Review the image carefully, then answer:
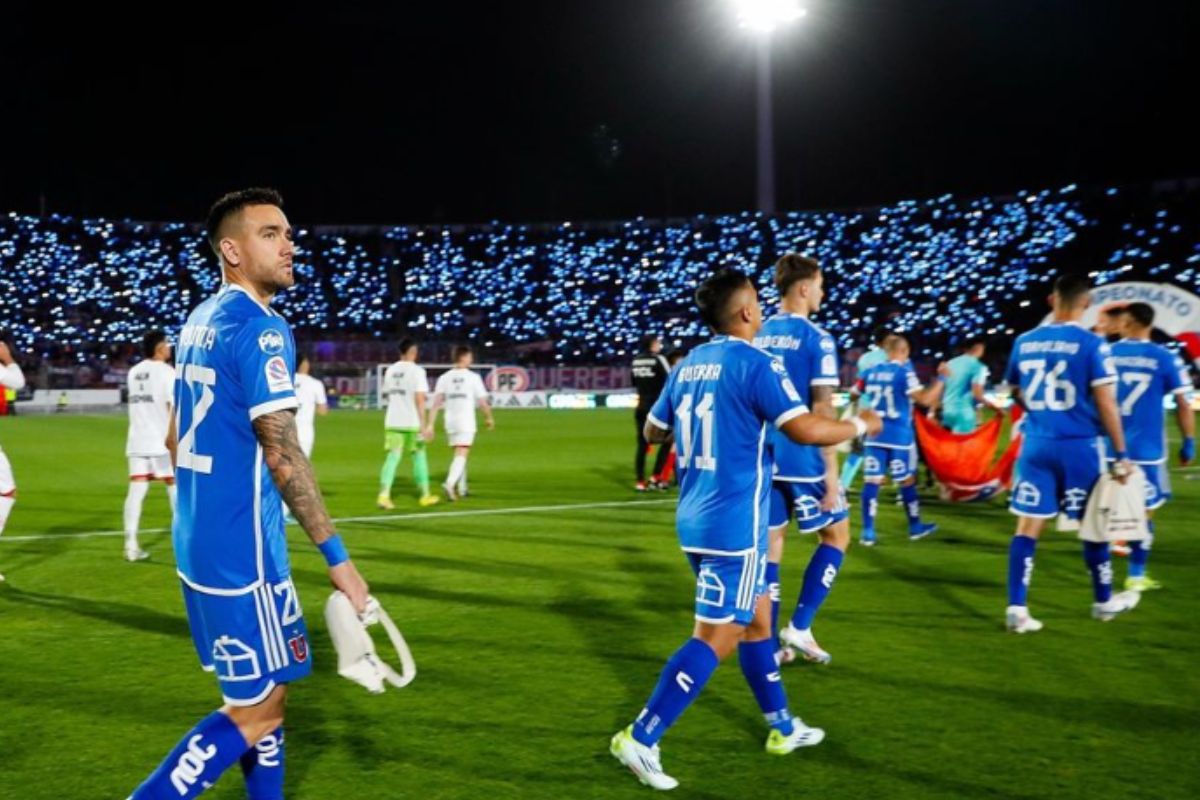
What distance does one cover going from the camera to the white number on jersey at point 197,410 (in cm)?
318

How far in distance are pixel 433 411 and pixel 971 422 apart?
282 inches

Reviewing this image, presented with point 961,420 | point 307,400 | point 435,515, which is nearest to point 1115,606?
point 961,420

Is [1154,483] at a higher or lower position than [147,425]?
lower

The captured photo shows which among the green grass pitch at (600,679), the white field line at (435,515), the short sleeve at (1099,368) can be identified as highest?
the short sleeve at (1099,368)

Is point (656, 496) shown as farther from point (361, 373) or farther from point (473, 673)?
point (361, 373)

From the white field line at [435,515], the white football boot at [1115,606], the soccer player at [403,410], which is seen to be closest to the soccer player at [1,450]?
the white field line at [435,515]

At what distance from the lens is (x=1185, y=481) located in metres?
15.4

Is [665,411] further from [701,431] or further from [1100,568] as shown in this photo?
[1100,568]

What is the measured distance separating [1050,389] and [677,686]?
373 cm

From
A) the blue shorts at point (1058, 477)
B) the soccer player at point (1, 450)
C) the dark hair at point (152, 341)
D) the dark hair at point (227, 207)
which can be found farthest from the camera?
the dark hair at point (152, 341)

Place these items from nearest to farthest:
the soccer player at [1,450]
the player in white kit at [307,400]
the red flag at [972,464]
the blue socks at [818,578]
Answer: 1. the blue socks at [818,578]
2. the soccer player at [1,450]
3. the player in white kit at [307,400]
4. the red flag at [972,464]

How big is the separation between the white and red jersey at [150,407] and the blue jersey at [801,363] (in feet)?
20.6

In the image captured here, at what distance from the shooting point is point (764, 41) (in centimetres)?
3231

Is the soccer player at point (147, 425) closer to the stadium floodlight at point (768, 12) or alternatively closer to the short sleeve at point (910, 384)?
the short sleeve at point (910, 384)
